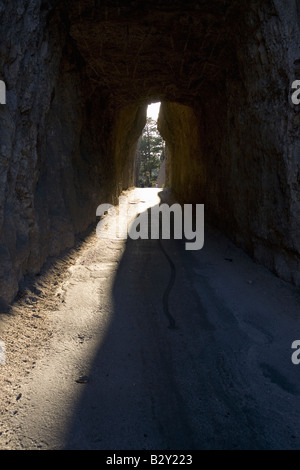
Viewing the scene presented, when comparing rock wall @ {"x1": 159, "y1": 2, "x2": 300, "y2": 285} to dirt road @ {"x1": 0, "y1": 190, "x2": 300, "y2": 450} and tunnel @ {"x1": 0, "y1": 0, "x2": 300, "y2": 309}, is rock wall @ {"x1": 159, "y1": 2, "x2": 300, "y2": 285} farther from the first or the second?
dirt road @ {"x1": 0, "y1": 190, "x2": 300, "y2": 450}

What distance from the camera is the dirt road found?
285 cm

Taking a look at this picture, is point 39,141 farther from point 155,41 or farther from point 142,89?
point 142,89

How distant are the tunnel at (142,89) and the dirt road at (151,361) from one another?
2.10ft

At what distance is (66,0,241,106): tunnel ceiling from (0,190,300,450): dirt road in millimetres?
4581

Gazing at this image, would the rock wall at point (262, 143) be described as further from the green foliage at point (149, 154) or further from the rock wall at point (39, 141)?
the green foliage at point (149, 154)

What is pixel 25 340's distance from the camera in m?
3.98

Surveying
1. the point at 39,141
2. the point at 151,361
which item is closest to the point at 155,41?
the point at 39,141

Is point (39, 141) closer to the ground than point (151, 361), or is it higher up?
higher up

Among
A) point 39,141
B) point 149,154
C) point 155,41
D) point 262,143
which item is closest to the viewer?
point 39,141

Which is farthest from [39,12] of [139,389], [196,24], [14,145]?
[139,389]

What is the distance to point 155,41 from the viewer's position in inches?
270

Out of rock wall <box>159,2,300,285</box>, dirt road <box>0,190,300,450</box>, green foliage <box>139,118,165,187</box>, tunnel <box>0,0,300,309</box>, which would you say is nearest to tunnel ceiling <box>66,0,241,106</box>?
tunnel <box>0,0,300,309</box>

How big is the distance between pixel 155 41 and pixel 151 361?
6225 mm
